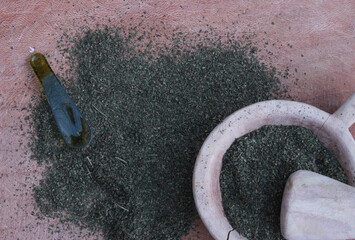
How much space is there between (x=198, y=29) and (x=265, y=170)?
83 centimetres

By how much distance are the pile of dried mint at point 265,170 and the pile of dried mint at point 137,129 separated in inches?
8.3

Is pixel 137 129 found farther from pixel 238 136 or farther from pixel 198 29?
pixel 198 29

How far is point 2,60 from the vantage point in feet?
5.60

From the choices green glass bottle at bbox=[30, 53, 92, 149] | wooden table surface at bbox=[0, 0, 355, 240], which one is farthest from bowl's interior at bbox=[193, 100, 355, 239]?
green glass bottle at bbox=[30, 53, 92, 149]

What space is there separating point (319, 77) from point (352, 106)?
0.33 meters

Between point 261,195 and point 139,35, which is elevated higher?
point 139,35

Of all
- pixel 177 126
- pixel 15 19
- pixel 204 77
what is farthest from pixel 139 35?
pixel 15 19

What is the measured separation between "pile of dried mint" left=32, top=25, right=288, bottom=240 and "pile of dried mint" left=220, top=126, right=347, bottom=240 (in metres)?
0.21

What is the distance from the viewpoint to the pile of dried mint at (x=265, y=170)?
1.42 metres

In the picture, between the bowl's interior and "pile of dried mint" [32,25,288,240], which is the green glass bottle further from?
the bowl's interior

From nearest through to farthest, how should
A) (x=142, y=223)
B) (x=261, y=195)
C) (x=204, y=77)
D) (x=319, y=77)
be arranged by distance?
(x=261, y=195), (x=142, y=223), (x=204, y=77), (x=319, y=77)

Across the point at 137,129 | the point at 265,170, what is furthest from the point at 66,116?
the point at 265,170

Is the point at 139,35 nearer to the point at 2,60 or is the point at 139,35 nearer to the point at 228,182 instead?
the point at 2,60

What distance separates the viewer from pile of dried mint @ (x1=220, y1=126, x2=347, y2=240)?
55.9 inches
